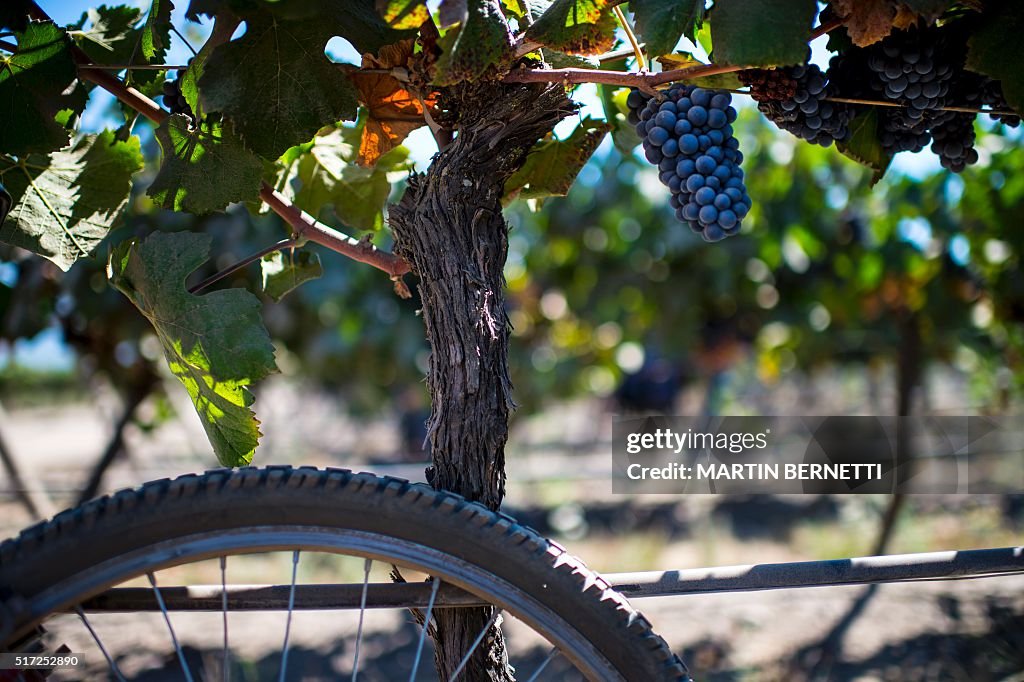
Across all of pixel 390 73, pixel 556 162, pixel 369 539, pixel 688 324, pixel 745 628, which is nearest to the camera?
pixel 369 539

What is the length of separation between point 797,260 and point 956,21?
295 cm

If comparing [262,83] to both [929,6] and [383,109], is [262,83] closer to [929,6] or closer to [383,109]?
[383,109]

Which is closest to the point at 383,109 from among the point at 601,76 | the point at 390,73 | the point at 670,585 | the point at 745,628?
the point at 390,73

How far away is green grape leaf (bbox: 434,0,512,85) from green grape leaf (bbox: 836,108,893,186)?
45cm

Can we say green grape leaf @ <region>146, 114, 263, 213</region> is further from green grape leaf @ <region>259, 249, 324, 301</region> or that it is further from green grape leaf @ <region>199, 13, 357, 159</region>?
green grape leaf @ <region>259, 249, 324, 301</region>

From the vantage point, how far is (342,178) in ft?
3.50

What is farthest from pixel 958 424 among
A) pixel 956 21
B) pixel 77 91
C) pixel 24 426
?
pixel 24 426

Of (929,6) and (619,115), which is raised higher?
(619,115)

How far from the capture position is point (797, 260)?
3637 mm

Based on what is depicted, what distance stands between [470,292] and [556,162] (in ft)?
0.97

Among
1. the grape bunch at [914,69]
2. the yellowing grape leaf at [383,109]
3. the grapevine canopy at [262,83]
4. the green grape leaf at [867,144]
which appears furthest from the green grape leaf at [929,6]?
the yellowing grape leaf at [383,109]

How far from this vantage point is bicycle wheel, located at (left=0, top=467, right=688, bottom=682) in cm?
62

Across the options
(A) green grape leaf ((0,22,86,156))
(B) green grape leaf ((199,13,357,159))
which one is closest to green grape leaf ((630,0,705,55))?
(B) green grape leaf ((199,13,357,159))

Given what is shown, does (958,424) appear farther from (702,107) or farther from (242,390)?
(242,390)
